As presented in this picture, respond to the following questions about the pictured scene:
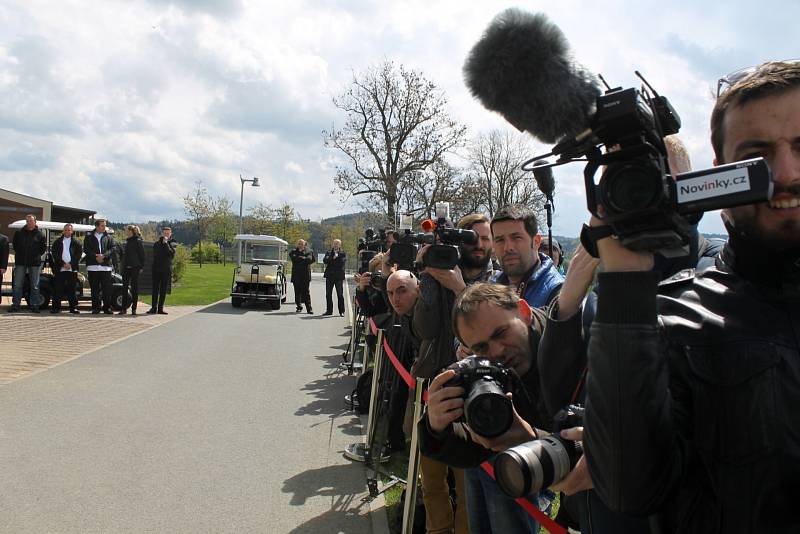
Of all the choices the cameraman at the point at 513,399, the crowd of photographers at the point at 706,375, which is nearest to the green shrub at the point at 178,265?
the cameraman at the point at 513,399

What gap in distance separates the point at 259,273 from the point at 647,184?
19.4 meters

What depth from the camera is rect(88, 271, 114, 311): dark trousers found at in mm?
15547

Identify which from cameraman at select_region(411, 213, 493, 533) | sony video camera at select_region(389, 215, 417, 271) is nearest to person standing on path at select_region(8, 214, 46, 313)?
sony video camera at select_region(389, 215, 417, 271)

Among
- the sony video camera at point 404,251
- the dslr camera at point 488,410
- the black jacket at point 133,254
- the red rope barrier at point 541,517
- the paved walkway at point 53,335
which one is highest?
the black jacket at point 133,254

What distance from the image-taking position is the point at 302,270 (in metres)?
18.3

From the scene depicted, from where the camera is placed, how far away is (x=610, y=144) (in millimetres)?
1201

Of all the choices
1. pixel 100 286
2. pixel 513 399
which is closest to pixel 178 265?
pixel 100 286

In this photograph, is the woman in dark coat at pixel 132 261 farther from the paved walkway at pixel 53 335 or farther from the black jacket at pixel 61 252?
the black jacket at pixel 61 252

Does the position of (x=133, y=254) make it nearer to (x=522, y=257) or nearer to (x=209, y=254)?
(x=522, y=257)

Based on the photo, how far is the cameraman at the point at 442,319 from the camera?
12.0 ft

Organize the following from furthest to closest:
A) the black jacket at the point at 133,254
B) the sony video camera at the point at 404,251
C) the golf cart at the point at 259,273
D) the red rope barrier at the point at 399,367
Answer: the golf cart at the point at 259,273, the black jacket at the point at 133,254, the sony video camera at the point at 404,251, the red rope barrier at the point at 399,367

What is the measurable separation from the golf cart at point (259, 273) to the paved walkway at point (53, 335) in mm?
2879

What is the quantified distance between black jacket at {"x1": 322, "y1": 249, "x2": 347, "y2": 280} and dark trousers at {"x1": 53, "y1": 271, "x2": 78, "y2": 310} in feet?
21.6

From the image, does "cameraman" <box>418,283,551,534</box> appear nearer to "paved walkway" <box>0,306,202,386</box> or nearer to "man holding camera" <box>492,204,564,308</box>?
"man holding camera" <box>492,204,564,308</box>
